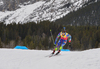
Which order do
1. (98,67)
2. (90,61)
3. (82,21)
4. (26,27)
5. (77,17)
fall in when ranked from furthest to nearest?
(77,17) → (82,21) → (26,27) → (90,61) → (98,67)

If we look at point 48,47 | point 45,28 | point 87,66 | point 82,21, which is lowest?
point 48,47

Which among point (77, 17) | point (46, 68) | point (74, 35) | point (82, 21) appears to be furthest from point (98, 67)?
point (77, 17)

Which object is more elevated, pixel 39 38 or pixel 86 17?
pixel 86 17

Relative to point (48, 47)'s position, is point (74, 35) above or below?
above

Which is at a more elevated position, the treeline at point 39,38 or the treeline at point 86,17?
the treeline at point 86,17

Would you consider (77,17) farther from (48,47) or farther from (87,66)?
(87,66)

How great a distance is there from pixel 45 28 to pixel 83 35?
22.9m

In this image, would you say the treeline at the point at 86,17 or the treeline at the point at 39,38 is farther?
the treeline at the point at 86,17

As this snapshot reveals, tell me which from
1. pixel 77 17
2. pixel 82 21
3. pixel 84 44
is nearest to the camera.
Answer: pixel 84 44

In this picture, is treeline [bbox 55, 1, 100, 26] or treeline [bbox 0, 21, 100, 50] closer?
treeline [bbox 0, 21, 100, 50]

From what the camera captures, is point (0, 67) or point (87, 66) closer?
point (87, 66)

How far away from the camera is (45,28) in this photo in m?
77.8

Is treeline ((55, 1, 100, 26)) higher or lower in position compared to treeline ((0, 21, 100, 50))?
higher

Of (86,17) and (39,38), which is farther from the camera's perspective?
(86,17)
